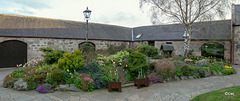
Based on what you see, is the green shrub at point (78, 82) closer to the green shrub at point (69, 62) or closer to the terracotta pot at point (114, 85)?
the green shrub at point (69, 62)

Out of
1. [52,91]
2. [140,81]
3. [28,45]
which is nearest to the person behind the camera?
[52,91]

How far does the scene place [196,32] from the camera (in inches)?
583

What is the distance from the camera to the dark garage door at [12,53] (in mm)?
11203

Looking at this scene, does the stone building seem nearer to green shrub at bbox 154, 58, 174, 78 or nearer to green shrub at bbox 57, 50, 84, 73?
green shrub at bbox 154, 58, 174, 78

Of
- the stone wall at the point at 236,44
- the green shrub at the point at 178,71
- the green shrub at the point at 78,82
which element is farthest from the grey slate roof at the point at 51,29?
the stone wall at the point at 236,44

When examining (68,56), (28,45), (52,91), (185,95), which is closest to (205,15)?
(185,95)

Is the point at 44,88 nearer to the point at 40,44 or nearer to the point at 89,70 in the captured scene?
the point at 89,70

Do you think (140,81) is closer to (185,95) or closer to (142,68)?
(142,68)

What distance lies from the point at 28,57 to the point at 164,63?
38.1ft

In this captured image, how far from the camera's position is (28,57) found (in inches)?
480

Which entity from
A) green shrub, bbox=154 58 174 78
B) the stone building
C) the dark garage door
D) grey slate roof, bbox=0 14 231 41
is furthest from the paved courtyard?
grey slate roof, bbox=0 14 231 41

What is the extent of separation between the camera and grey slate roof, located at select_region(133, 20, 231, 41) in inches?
528

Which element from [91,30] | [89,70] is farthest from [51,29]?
[89,70]

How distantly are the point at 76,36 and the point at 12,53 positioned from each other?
18.2 ft
